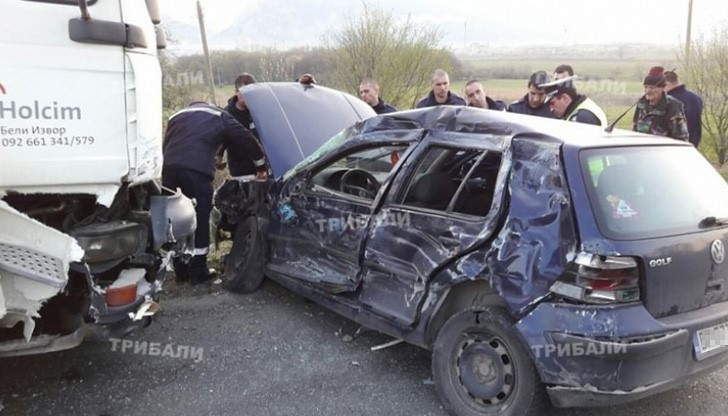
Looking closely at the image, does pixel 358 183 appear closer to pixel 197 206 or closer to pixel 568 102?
pixel 197 206

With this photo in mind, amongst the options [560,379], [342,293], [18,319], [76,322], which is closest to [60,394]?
[76,322]

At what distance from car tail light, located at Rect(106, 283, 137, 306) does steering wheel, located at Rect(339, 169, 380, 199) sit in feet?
5.07

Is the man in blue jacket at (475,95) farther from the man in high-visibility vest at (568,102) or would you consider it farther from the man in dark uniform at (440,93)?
the man in high-visibility vest at (568,102)

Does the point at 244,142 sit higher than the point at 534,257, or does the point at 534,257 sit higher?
the point at 244,142

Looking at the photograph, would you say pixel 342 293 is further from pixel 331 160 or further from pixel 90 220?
pixel 90 220

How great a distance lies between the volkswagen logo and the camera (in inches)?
107

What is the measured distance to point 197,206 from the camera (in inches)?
193

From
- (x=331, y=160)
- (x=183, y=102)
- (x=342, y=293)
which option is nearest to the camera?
(x=342, y=293)

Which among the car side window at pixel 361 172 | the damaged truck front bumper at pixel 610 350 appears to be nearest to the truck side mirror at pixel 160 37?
the car side window at pixel 361 172

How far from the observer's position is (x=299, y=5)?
7554 inches

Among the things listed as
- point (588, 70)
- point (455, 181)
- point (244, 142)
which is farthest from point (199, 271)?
point (588, 70)

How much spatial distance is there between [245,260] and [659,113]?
4.14m

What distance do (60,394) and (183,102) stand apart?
885 cm

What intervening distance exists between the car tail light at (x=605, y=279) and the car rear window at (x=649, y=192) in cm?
12
